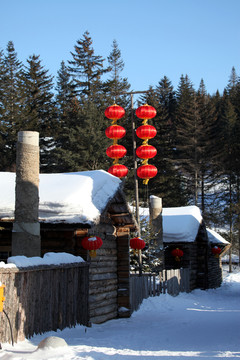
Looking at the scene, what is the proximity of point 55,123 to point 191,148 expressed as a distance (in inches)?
615

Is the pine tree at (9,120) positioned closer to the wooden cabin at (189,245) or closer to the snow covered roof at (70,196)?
the wooden cabin at (189,245)

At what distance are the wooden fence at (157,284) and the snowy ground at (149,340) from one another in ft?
2.93

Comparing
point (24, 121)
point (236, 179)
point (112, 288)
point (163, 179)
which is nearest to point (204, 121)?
point (236, 179)

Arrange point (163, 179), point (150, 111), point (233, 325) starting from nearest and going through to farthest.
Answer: point (233, 325), point (150, 111), point (163, 179)

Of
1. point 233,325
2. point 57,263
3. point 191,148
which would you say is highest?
point 191,148

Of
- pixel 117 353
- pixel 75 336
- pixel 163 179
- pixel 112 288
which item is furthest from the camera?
pixel 163 179

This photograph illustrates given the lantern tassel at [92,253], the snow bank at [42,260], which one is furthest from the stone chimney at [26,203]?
the lantern tassel at [92,253]

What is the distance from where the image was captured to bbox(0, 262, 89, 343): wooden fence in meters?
7.92

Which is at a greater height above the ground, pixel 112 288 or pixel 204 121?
pixel 204 121

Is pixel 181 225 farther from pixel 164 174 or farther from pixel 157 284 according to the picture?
pixel 164 174

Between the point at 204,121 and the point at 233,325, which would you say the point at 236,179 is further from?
the point at 233,325

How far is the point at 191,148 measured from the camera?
170 feet

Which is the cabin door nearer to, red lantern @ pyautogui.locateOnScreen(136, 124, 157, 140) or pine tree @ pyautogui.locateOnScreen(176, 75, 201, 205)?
red lantern @ pyautogui.locateOnScreen(136, 124, 157, 140)

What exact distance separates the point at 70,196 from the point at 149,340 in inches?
165
